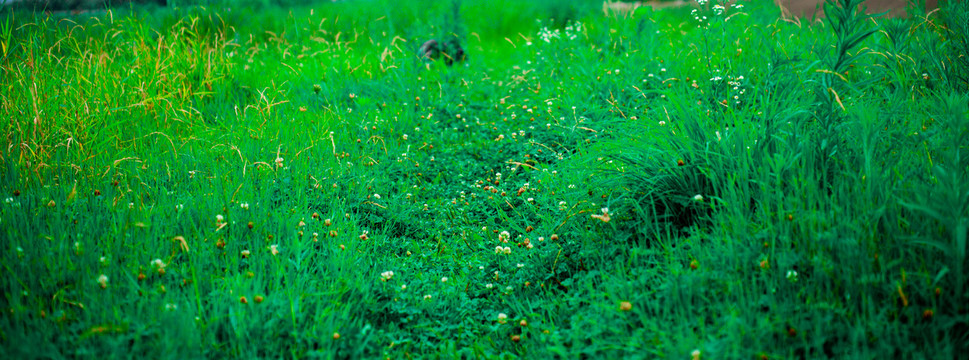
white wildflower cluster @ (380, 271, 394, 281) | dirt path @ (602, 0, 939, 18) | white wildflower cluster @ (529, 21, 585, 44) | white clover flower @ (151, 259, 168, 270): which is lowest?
white wildflower cluster @ (380, 271, 394, 281)

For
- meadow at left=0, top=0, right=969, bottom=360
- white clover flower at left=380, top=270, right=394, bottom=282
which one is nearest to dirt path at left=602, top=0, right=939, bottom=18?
meadow at left=0, top=0, right=969, bottom=360

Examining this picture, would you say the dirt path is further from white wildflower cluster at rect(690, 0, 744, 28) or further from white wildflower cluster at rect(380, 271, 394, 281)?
white wildflower cluster at rect(380, 271, 394, 281)

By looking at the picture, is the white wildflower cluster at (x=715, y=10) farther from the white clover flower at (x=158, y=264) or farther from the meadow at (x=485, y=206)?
the white clover flower at (x=158, y=264)

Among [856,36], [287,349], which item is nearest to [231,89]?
[287,349]

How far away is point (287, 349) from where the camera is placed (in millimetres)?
2260

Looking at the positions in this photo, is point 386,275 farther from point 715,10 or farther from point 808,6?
point 808,6

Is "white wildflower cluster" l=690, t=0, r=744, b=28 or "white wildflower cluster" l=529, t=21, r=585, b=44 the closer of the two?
"white wildflower cluster" l=690, t=0, r=744, b=28

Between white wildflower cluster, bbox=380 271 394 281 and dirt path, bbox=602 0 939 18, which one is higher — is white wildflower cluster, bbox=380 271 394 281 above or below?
below

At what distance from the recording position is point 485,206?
3.66m

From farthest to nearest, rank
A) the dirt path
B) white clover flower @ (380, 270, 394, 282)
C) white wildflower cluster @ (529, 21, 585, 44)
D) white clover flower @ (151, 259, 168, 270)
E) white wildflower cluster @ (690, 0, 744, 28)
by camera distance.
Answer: white wildflower cluster @ (529, 21, 585, 44)
the dirt path
white wildflower cluster @ (690, 0, 744, 28)
white clover flower @ (380, 270, 394, 282)
white clover flower @ (151, 259, 168, 270)

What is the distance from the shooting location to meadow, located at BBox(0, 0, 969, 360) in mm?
2127

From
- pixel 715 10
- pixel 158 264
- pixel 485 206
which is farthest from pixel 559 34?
pixel 158 264

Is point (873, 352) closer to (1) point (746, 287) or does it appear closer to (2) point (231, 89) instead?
(1) point (746, 287)

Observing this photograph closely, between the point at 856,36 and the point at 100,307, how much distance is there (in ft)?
11.5
